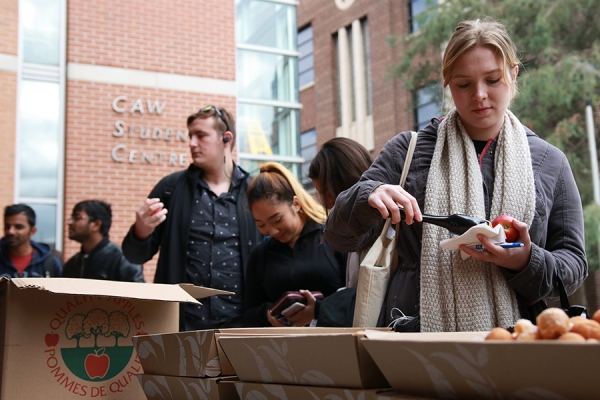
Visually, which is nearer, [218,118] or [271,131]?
[218,118]

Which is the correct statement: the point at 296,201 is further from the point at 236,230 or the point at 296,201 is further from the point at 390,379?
the point at 390,379

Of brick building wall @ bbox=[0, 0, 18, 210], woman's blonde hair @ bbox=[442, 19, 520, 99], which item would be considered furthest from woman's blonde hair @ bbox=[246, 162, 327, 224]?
brick building wall @ bbox=[0, 0, 18, 210]

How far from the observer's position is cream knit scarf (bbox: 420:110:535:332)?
1.52 m

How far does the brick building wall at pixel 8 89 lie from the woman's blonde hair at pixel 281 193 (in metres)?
5.68

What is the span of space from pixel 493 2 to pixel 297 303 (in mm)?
9878

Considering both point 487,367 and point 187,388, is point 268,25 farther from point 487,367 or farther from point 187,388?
point 487,367

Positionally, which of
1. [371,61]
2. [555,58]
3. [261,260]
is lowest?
[261,260]

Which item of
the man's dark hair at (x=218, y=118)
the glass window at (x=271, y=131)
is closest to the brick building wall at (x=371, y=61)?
the glass window at (x=271, y=131)

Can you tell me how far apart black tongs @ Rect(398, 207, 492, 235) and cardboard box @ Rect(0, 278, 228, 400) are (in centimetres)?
69

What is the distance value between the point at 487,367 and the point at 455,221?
0.65 meters

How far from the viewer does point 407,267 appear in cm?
170

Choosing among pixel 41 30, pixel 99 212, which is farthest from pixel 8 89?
pixel 99 212

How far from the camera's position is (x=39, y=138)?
793cm

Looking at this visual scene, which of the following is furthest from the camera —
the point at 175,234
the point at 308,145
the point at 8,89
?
the point at 308,145
